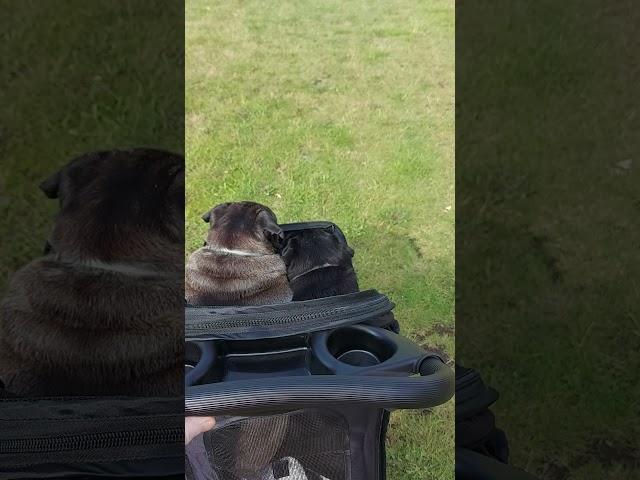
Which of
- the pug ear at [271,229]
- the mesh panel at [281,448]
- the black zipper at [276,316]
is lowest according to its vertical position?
the mesh panel at [281,448]

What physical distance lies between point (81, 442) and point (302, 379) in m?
0.38

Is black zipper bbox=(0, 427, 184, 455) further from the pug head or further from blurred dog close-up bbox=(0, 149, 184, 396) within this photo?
the pug head

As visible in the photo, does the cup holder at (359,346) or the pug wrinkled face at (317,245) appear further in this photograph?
the pug wrinkled face at (317,245)

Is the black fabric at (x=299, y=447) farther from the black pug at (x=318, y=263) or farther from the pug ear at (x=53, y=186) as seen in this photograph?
the pug ear at (x=53, y=186)

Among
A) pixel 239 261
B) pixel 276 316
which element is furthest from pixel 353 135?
pixel 276 316

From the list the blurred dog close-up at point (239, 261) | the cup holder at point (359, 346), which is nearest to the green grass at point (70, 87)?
the blurred dog close-up at point (239, 261)

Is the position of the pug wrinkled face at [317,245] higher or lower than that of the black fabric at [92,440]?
higher

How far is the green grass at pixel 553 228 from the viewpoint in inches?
88.7

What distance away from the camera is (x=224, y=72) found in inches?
74.1

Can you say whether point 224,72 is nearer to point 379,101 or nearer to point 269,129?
point 269,129

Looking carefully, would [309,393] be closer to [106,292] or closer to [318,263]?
[106,292]

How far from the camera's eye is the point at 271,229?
184cm

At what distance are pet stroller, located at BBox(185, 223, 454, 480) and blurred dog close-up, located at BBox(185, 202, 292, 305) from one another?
5.5 inches

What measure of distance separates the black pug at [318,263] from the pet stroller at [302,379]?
0.24 metres
